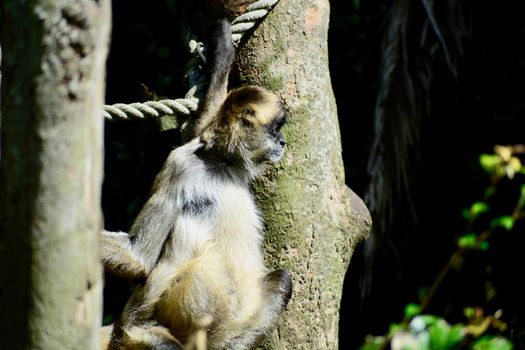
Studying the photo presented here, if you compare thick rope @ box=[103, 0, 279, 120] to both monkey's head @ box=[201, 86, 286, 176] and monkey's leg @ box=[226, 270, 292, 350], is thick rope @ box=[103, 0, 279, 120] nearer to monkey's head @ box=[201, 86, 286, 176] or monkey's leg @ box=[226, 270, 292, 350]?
monkey's head @ box=[201, 86, 286, 176]

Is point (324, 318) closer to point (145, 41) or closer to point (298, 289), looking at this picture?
point (298, 289)

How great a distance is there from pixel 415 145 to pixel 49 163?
17.4 feet

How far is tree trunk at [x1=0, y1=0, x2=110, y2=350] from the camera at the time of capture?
76.9 inches

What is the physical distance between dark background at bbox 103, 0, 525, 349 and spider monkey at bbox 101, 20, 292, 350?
2624 millimetres

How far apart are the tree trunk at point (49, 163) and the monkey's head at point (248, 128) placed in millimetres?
2132

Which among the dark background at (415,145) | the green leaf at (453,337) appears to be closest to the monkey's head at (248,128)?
the green leaf at (453,337)

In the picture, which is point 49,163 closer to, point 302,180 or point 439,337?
point 439,337

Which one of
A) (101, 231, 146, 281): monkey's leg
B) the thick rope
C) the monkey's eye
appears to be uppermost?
the thick rope

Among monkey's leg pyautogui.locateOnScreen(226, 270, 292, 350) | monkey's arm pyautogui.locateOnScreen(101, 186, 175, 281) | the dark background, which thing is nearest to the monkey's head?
monkey's arm pyautogui.locateOnScreen(101, 186, 175, 281)

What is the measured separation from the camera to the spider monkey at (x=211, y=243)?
13.5ft

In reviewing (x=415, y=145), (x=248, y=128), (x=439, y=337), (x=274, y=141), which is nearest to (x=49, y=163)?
(x=439, y=337)

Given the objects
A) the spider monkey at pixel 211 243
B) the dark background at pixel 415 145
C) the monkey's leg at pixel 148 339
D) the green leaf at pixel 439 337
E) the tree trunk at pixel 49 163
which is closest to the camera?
the tree trunk at pixel 49 163

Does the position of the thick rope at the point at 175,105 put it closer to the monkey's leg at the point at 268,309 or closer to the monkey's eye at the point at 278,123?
the monkey's eye at the point at 278,123

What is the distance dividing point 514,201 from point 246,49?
367 centimetres
